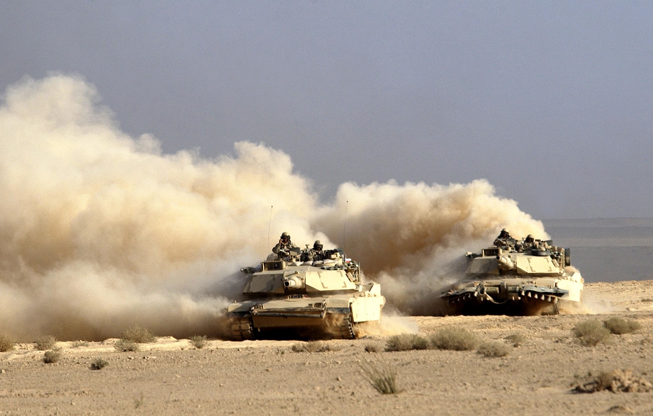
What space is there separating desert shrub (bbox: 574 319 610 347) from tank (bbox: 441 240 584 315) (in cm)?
1006

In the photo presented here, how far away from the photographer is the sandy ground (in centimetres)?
1027

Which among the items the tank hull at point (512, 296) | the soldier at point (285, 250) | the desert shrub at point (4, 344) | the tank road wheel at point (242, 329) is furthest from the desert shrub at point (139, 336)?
the tank hull at point (512, 296)

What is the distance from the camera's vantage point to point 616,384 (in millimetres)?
10500

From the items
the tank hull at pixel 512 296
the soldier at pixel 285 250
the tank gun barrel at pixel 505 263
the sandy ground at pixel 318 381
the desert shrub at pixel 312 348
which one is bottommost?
the sandy ground at pixel 318 381

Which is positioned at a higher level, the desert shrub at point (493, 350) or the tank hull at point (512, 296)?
the tank hull at point (512, 296)

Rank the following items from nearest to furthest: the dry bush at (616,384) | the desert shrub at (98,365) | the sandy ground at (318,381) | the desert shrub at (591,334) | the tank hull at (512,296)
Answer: the sandy ground at (318,381), the dry bush at (616,384), the desert shrub at (591,334), the desert shrub at (98,365), the tank hull at (512,296)

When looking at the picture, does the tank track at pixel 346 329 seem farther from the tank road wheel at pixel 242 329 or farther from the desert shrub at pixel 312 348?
the desert shrub at pixel 312 348

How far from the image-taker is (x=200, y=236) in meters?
33.0

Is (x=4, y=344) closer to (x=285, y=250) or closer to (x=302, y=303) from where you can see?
(x=302, y=303)

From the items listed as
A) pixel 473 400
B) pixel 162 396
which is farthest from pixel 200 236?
pixel 473 400

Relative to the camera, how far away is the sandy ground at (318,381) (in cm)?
1027

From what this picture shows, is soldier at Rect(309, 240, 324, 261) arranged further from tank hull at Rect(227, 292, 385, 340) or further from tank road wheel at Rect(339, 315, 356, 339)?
tank road wheel at Rect(339, 315, 356, 339)

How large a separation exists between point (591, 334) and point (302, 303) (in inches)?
282

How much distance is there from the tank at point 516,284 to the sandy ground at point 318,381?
7764 mm
